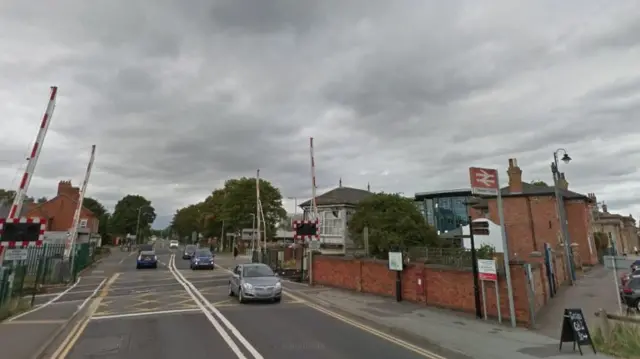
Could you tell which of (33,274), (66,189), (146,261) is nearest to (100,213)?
(66,189)

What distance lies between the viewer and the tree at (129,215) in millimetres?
117312

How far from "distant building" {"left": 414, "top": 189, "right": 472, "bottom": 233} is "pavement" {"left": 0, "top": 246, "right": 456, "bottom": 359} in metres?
64.6

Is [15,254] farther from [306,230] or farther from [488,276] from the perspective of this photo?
[488,276]

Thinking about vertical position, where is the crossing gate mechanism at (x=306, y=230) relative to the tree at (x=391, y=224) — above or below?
below

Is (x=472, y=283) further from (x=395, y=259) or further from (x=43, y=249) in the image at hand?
(x=43, y=249)

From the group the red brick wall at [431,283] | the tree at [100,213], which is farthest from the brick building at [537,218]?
the tree at [100,213]

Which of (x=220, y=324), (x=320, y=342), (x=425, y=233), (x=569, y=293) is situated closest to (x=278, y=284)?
(x=220, y=324)

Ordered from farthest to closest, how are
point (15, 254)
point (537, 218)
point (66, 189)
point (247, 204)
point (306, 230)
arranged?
point (247, 204) < point (66, 189) < point (537, 218) < point (306, 230) < point (15, 254)

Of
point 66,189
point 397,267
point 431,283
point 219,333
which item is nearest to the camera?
point 219,333

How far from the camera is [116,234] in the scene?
117m

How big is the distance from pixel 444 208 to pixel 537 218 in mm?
34846

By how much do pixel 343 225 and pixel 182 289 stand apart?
99.4 ft

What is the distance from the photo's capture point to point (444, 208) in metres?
78.6

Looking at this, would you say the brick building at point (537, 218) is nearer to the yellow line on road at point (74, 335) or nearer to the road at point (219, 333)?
the road at point (219, 333)
